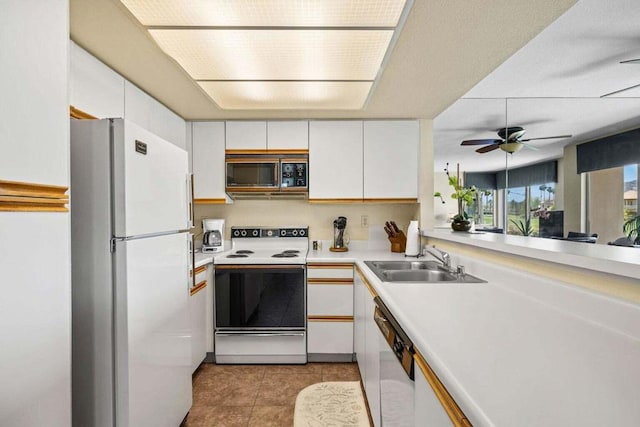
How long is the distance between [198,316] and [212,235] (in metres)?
0.79

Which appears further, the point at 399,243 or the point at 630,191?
the point at 630,191

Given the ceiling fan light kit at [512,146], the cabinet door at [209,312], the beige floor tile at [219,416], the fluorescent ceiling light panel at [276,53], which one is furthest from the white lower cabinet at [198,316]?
the ceiling fan light kit at [512,146]

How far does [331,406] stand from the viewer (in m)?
2.09

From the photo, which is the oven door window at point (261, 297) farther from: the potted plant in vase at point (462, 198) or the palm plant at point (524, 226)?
the palm plant at point (524, 226)

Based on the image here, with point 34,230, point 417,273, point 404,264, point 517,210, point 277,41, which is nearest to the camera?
point 34,230

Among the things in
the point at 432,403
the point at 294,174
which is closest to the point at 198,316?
the point at 294,174

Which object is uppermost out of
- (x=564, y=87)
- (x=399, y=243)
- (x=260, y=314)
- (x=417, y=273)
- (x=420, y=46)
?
(x=564, y=87)

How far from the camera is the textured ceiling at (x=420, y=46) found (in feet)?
4.49

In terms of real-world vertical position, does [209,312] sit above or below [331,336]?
above

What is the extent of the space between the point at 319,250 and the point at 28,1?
2.63 metres

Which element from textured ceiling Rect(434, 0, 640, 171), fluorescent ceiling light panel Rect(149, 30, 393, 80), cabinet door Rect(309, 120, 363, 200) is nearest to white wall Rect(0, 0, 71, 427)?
fluorescent ceiling light panel Rect(149, 30, 393, 80)

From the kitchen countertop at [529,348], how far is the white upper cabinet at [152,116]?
6.51 feet

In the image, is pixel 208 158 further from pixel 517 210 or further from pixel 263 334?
pixel 517 210

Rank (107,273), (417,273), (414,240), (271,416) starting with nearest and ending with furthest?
(107,273) < (271,416) < (417,273) < (414,240)
